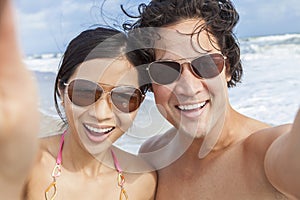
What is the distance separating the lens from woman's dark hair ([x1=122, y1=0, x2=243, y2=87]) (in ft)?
8.27

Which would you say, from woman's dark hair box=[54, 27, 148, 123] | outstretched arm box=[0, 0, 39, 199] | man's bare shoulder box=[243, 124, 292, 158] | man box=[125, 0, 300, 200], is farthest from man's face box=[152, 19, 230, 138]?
outstretched arm box=[0, 0, 39, 199]

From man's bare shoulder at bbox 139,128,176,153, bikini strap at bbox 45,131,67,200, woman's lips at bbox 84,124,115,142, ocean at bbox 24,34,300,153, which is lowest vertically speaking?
ocean at bbox 24,34,300,153

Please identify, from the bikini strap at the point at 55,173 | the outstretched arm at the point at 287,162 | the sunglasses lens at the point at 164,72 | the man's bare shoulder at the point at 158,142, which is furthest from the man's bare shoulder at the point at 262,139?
the bikini strap at the point at 55,173

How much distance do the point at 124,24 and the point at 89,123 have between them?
70cm

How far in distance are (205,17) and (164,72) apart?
1.55 feet

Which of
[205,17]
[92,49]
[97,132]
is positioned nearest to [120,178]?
[97,132]

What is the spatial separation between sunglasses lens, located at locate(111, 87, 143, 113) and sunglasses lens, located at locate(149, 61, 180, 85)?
0.14 metres

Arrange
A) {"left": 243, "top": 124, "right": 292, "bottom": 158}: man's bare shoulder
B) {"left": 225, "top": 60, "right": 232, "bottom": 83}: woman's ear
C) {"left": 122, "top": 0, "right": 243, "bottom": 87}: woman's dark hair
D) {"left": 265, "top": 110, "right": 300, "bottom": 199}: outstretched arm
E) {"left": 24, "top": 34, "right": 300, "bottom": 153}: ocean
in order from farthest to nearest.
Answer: {"left": 24, "top": 34, "right": 300, "bottom": 153}: ocean < {"left": 225, "top": 60, "right": 232, "bottom": 83}: woman's ear < {"left": 122, "top": 0, "right": 243, "bottom": 87}: woman's dark hair < {"left": 243, "top": 124, "right": 292, "bottom": 158}: man's bare shoulder < {"left": 265, "top": 110, "right": 300, "bottom": 199}: outstretched arm

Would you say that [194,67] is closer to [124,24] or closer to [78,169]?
[124,24]

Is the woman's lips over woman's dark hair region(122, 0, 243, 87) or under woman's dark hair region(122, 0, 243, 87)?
under

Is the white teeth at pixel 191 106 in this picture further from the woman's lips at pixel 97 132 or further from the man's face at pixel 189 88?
the woman's lips at pixel 97 132

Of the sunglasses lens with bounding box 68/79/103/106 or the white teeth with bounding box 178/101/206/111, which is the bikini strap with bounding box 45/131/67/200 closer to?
the sunglasses lens with bounding box 68/79/103/106

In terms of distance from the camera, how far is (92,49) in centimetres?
229

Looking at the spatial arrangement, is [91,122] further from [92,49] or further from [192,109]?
Answer: [192,109]
